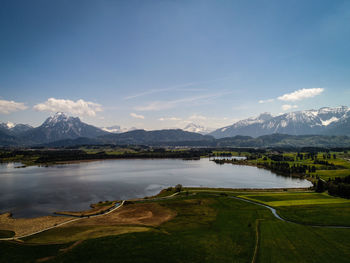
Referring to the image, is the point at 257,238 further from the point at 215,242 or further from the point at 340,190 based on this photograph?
the point at 340,190

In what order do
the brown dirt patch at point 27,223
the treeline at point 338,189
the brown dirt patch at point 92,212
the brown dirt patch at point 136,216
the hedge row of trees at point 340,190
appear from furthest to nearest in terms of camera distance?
the treeline at point 338,189 < the hedge row of trees at point 340,190 < the brown dirt patch at point 92,212 < the brown dirt patch at point 136,216 < the brown dirt patch at point 27,223

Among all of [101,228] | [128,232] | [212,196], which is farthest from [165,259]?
[212,196]

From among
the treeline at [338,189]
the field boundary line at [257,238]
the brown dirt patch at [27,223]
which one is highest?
the treeline at [338,189]

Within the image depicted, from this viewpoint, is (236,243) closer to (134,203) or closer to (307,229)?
(307,229)

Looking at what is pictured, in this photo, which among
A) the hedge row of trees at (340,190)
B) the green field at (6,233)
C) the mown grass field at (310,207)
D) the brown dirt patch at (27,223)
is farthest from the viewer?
the hedge row of trees at (340,190)

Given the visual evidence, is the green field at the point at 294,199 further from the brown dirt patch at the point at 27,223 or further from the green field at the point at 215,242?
the brown dirt patch at the point at 27,223

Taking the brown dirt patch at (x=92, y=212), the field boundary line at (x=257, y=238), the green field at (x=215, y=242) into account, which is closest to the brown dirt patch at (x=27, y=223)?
the brown dirt patch at (x=92, y=212)
